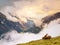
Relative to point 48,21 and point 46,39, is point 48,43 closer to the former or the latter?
point 46,39

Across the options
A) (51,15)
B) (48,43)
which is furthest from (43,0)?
(48,43)

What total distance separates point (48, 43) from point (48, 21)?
13.6 inches

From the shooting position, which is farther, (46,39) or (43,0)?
(43,0)

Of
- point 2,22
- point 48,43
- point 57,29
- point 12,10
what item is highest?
point 12,10

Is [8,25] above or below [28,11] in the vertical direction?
below

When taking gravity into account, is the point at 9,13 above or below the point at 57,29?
above

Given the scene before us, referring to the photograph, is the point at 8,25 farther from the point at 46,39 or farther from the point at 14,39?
the point at 46,39

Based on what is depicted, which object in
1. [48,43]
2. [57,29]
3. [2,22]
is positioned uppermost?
[2,22]

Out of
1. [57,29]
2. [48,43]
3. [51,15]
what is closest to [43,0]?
[51,15]

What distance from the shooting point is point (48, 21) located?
9.23 feet

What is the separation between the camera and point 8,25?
9.02ft

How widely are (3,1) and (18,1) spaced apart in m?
0.22

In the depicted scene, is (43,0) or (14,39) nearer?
(14,39)

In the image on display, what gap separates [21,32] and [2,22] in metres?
0.31
